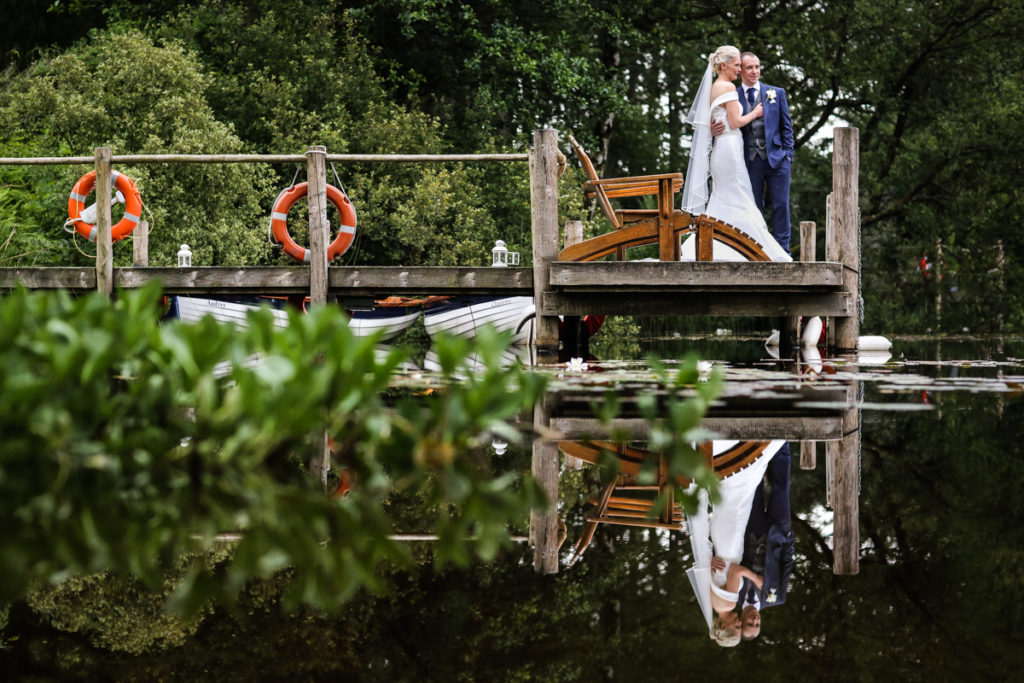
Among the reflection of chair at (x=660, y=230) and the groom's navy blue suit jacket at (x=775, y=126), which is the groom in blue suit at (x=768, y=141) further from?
the reflection of chair at (x=660, y=230)

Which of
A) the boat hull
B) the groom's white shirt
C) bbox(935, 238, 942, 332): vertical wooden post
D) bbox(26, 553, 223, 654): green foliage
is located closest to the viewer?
bbox(26, 553, 223, 654): green foliage

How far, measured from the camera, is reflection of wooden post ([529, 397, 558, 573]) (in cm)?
208

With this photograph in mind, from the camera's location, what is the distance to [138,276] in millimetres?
8539

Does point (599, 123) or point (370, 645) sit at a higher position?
point (599, 123)

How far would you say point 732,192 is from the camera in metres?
8.68

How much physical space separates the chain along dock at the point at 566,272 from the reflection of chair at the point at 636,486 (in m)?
4.32

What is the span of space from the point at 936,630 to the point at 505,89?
16.2 m

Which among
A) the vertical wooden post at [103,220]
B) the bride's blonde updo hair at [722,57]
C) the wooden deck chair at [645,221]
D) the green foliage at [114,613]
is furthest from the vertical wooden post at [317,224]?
the green foliage at [114,613]

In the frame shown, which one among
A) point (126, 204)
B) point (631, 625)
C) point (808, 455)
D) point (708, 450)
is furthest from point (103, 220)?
point (631, 625)

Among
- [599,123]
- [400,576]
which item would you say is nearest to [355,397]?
[400,576]

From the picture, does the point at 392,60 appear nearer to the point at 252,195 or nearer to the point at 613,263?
the point at 252,195

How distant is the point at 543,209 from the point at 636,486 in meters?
5.40

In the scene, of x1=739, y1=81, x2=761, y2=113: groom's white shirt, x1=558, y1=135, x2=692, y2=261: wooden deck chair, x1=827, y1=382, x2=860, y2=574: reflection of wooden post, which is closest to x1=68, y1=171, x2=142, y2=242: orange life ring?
x1=558, y1=135, x2=692, y2=261: wooden deck chair

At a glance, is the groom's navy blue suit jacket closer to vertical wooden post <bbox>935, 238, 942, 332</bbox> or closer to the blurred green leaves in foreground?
the blurred green leaves in foreground
